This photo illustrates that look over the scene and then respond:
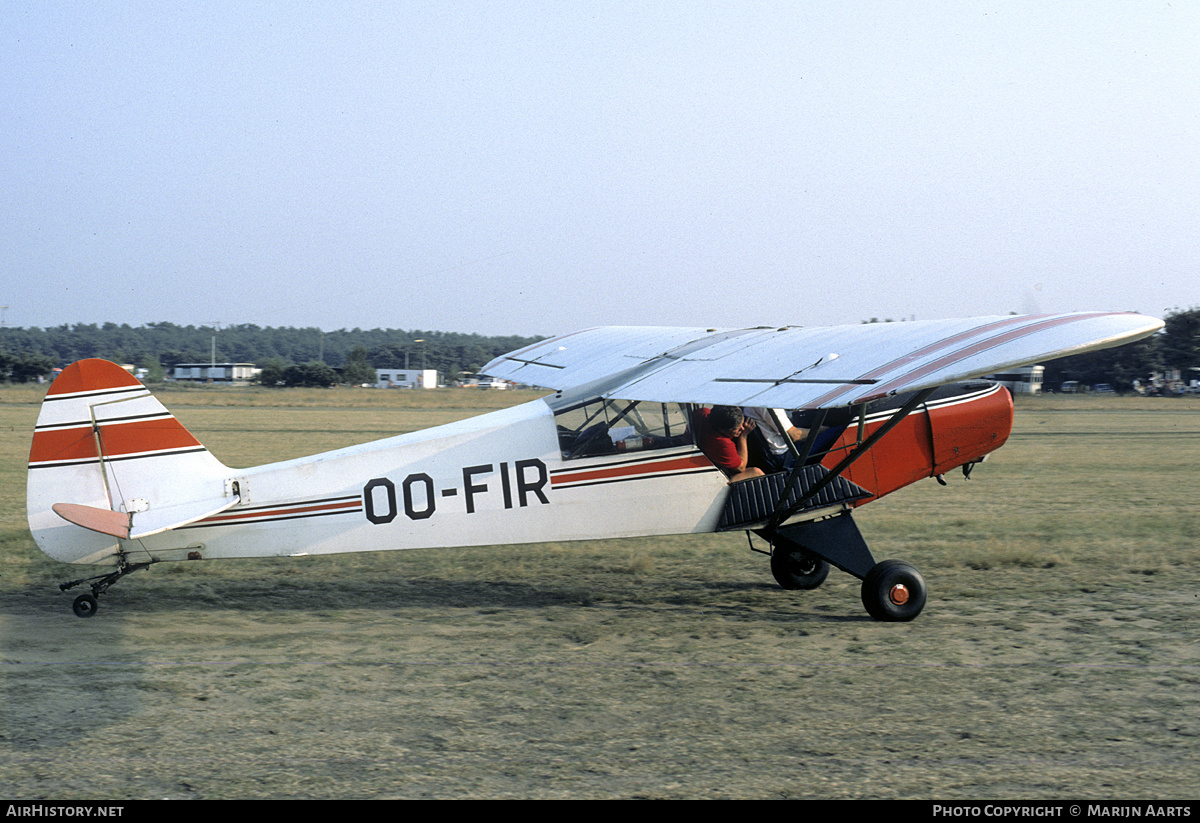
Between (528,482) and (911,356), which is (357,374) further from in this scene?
(911,356)

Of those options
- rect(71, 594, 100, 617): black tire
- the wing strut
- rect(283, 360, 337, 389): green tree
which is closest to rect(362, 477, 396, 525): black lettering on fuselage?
rect(71, 594, 100, 617): black tire

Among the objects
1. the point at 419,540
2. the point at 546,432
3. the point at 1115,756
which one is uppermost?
the point at 546,432

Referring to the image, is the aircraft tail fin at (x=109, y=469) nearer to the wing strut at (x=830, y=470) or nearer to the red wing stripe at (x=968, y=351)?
the wing strut at (x=830, y=470)

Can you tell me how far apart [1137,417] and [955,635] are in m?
33.3

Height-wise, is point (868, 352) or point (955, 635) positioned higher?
point (868, 352)

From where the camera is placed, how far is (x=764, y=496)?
23.5 feet

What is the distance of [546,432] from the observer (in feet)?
23.0

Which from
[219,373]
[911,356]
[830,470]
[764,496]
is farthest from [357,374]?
[911,356]

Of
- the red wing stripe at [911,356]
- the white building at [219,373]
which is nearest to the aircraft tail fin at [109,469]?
the red wing stripe at [911,356]

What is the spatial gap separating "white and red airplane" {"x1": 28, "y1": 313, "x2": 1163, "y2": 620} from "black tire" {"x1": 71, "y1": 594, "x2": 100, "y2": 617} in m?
0.01

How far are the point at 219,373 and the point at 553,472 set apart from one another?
89.0m

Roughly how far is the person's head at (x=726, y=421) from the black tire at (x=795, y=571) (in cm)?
144
